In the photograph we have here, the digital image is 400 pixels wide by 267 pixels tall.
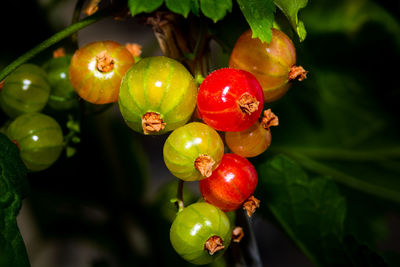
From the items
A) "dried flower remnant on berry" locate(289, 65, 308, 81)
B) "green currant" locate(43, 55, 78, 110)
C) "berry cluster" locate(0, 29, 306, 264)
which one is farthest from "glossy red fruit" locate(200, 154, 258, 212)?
"green currant" locate(43, 55, 78, 110)

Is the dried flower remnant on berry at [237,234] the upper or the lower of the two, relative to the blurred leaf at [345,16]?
upper

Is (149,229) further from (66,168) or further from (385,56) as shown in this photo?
(385,56)

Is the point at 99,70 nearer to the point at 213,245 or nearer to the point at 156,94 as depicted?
the point at 156,94

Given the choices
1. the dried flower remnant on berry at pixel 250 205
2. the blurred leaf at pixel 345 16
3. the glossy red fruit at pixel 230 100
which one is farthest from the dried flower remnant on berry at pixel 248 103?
the blurred leaf at pixel 345 16

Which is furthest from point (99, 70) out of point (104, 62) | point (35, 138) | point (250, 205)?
point (250, 205)

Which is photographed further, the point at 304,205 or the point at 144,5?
the point at 304,205

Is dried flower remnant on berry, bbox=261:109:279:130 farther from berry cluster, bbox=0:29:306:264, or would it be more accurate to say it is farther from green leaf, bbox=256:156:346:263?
green leaf, bbox=256:156:346:263

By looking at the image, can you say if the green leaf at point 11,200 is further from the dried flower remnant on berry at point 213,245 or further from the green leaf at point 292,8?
the green leaf at point 292,8
